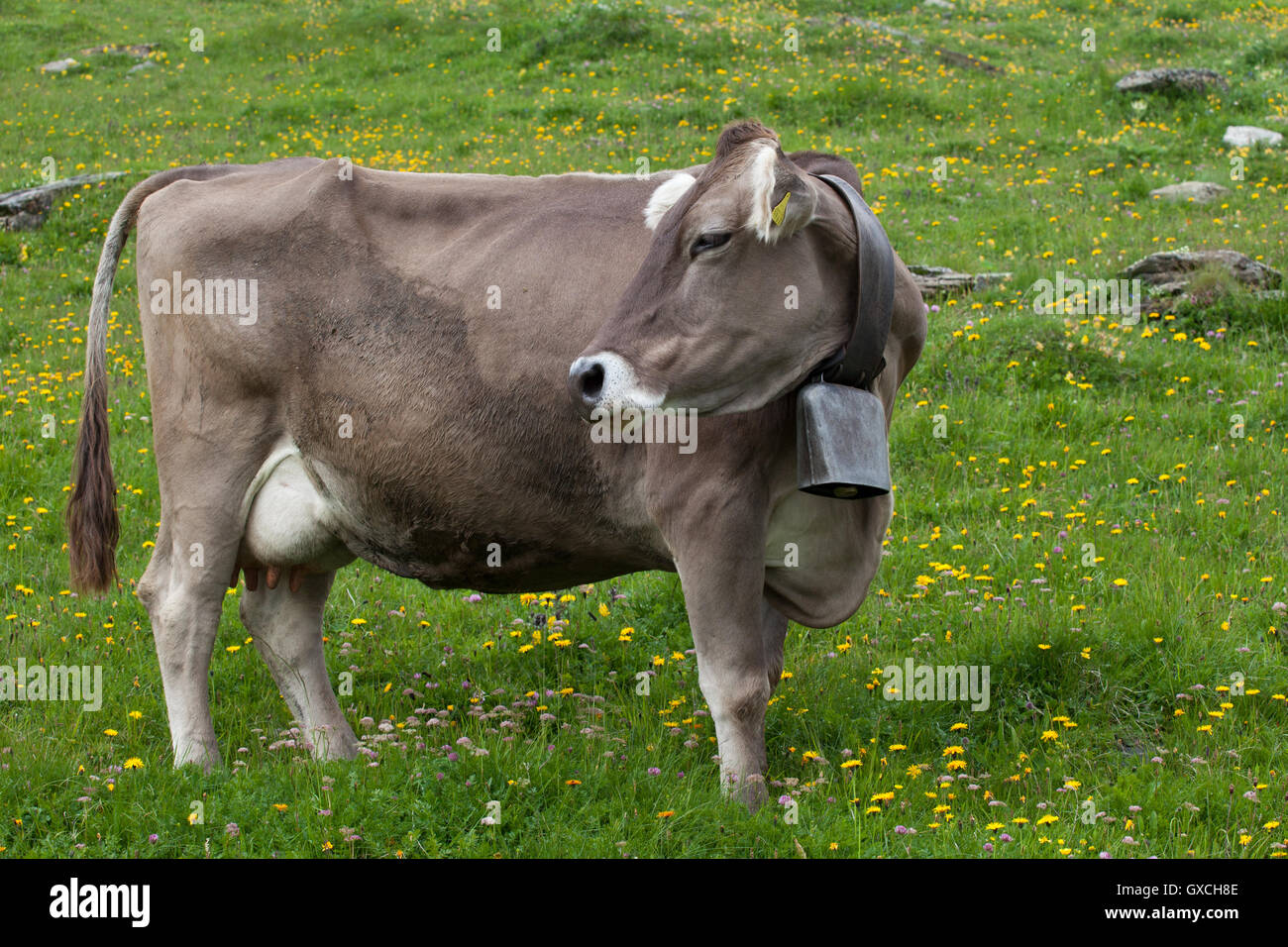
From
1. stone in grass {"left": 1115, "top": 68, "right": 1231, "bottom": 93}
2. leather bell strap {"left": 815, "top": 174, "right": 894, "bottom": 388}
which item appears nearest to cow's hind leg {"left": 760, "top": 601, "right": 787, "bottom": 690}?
leather bell strap {"left": 815, "top": 174, "right": 894, "bottom": 388}

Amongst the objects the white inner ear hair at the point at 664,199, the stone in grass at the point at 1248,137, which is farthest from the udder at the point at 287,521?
the stone in grass at the point at 1248,137

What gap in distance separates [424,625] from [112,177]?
12087mm

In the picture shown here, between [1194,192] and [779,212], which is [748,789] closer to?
[779,212]

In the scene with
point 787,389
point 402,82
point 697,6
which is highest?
point 697,6

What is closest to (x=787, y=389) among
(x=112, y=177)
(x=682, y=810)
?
(x=682, y=810)

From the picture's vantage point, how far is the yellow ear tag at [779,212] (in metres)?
4.24

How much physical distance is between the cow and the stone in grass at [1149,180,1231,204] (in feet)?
34.8

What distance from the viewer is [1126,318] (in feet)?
34.4

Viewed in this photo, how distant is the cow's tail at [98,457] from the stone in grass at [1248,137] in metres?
14.2

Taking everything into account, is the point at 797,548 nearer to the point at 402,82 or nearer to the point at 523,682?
the point at 523,682

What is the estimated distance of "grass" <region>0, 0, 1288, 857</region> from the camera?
458 cm

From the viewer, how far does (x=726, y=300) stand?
14.2ft

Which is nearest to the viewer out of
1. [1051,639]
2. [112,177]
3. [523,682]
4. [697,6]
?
[1051,639]

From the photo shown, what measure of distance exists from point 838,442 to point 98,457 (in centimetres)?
352
